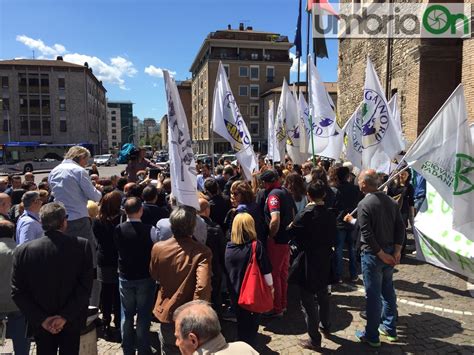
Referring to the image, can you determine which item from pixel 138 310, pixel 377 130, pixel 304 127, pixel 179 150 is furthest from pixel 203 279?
pixel 304 127

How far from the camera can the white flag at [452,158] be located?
11.8 feet

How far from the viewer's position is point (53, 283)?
287cm

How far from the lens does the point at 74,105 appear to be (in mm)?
60938

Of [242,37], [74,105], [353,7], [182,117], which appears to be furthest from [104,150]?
[182,117]

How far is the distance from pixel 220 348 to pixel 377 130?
5.40 m

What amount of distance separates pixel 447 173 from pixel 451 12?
37.3ft

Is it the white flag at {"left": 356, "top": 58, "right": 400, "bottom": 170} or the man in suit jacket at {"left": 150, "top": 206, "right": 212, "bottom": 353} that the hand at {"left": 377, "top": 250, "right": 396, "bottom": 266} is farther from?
the white flag at {"left": 356, "top": 58, "right": 400, "bottom": 170}

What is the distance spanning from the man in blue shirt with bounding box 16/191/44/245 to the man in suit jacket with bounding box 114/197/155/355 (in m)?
0.89

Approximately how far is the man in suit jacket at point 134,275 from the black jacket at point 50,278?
669 mm

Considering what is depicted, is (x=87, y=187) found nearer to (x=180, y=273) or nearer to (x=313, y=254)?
(x=180, y=273)

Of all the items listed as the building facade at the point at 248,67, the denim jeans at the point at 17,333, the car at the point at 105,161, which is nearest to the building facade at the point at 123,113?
the building facade at the point at 248,67

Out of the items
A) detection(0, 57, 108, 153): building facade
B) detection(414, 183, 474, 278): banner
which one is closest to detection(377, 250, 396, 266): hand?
detection(414, 183, 474, 278): banner

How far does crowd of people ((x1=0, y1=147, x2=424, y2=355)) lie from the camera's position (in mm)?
2932

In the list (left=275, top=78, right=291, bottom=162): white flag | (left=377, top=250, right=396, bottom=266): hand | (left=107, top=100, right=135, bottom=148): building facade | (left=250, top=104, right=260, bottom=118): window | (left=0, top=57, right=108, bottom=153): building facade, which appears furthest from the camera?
(left=107, top=100, right=135, bottom=148): building facade
